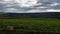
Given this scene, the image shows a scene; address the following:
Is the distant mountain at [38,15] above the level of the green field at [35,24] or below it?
above

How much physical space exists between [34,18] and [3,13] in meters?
0.59

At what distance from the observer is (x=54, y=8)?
9.48 feet

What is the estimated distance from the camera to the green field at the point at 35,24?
294 cm

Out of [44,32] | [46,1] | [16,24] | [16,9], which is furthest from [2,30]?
[46,1]

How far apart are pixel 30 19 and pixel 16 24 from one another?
281mm

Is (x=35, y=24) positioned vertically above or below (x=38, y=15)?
below

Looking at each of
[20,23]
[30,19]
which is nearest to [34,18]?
[30,19]

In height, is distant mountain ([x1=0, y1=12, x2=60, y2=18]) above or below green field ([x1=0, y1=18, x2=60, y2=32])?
above

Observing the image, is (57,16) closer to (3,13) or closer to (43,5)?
(43,5)

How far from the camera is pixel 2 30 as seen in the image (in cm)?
298

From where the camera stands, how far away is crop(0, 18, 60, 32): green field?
9.64 feet

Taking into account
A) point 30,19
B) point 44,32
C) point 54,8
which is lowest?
point 44,32

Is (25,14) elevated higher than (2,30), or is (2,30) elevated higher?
(25,14)

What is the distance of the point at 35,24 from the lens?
9.75 ft
